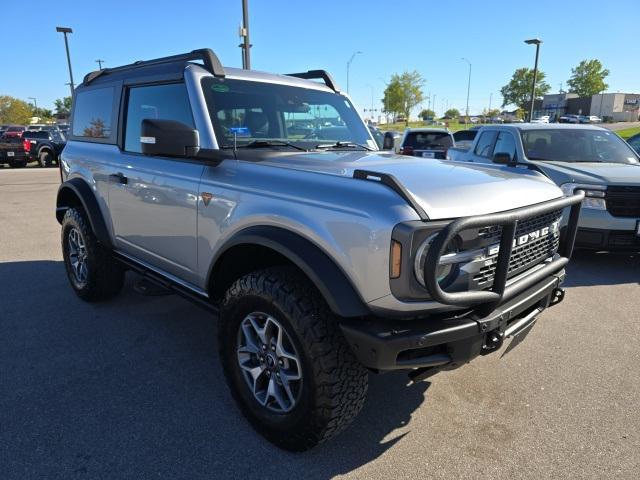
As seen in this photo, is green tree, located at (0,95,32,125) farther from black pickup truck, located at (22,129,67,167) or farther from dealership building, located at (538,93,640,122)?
dealership building, located at (538,93,640,122)

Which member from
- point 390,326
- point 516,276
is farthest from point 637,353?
point 390,326

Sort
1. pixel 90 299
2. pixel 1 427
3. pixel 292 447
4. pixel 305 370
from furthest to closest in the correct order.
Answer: pixel 90 299 < pixel 1 427 < pixel 292 447 < pixel 305 370

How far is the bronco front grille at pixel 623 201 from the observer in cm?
567

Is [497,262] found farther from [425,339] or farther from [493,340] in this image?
[425,339]

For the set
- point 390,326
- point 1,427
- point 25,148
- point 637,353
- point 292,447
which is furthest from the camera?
point 25,148

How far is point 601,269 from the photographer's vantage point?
19.6ft

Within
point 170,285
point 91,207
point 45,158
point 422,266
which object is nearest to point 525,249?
point 422,266

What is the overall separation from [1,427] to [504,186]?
3.09m

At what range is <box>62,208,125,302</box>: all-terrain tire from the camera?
4289mm

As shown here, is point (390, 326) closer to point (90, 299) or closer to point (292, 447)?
point (292, 447)

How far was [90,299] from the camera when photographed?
452cm

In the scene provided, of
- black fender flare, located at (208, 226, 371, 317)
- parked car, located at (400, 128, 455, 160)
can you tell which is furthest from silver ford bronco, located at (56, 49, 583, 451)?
parked car, located at (400, 128, 455, 160)

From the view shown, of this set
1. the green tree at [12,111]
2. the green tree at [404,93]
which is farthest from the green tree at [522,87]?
the green tree at [12,111]

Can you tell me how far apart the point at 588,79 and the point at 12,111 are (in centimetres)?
10402
